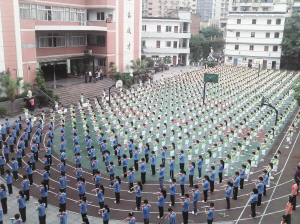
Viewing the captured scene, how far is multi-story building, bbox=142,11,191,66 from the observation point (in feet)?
163

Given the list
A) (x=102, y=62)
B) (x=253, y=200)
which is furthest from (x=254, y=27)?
(x=253, y=200)

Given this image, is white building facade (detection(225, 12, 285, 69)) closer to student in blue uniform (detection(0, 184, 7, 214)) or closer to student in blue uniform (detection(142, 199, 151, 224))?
student in blue uniform (detection(142, 199, 151, 224))

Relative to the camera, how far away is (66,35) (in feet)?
104

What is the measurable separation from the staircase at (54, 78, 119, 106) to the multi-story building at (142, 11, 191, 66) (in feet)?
A: 61.9

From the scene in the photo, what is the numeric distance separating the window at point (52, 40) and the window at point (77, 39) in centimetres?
132

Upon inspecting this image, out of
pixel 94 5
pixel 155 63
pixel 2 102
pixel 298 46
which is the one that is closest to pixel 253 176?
pixel 2 102

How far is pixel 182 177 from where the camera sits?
437 inches

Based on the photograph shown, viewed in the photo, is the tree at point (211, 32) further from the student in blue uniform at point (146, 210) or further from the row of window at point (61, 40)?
the student in blue uniform at point (146, 210)

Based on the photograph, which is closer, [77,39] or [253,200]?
[253,200]

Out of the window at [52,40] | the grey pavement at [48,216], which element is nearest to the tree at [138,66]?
the window at [52,40]

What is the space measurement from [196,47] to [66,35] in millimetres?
30196

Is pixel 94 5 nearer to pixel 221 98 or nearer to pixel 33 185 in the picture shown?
pixel 221 98

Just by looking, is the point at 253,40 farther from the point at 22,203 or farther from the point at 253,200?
the point at 22,203

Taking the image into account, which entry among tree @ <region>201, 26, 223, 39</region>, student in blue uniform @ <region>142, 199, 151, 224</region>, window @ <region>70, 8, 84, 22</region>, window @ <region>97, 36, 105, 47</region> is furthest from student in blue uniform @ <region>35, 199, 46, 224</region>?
tree @ <region>201, 26, 223, 39</region>
